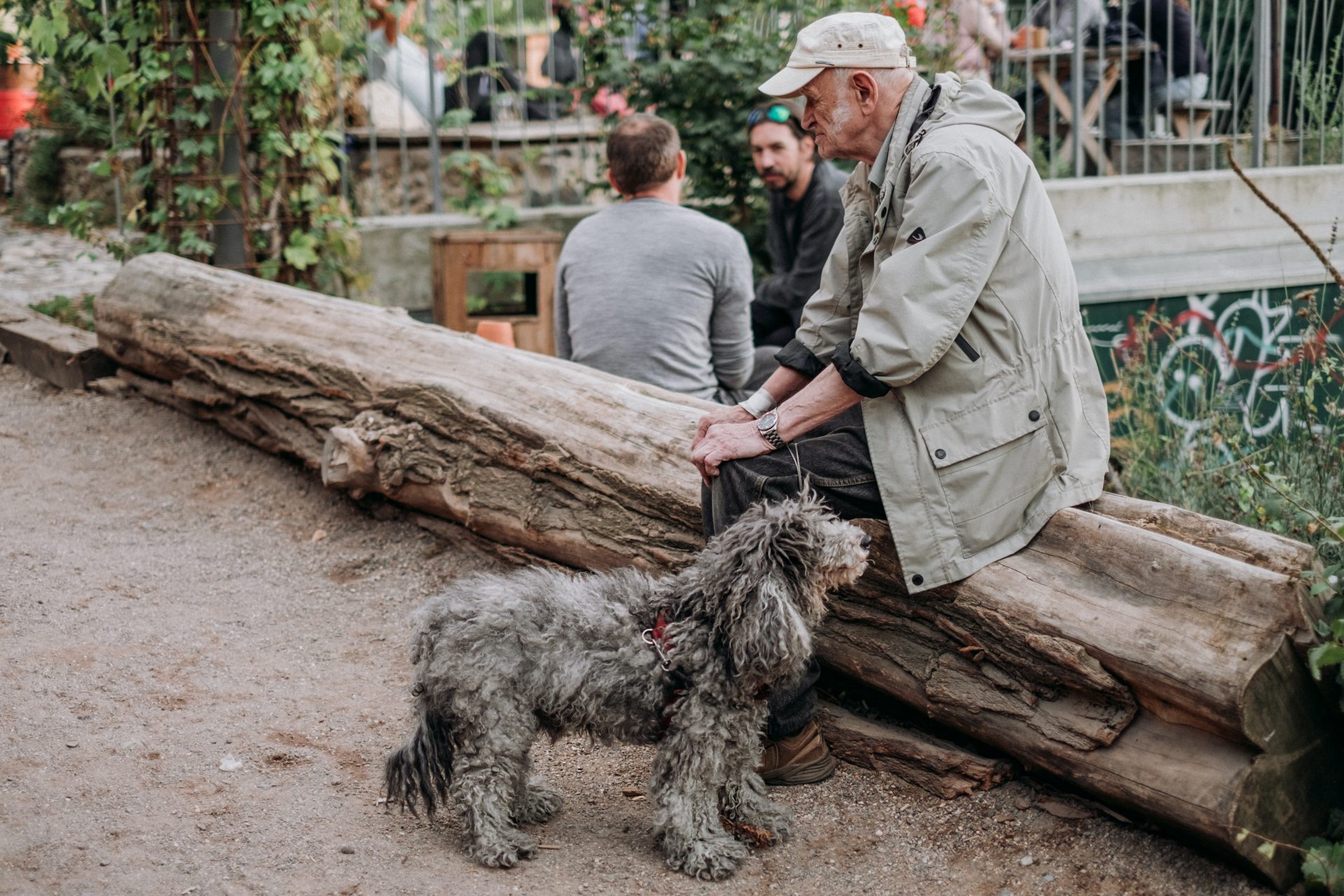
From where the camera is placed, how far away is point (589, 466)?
14.9 feet

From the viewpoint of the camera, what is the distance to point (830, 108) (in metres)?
3.56

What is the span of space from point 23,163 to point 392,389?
9583mm

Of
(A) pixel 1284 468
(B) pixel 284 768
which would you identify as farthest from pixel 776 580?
(A) pixel 1284 468

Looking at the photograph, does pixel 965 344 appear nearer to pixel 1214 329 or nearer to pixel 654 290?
pixel 654 290

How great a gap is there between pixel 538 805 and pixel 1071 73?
7.21 m

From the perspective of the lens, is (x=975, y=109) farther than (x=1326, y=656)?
Yes

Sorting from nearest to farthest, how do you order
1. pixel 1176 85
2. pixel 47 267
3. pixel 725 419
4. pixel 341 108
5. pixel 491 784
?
pixel 491 784 < pixel 725 419 < pixel 341 108 < pixel 1176 85 < pixel 47 267

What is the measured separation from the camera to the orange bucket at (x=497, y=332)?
6.92 metres

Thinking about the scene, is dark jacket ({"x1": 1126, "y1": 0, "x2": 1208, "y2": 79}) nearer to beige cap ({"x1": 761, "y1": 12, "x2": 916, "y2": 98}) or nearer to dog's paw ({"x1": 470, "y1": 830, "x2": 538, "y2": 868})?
beige cap ({"x1": 761, "y1": 12, "x2": 916, "y2": 98})

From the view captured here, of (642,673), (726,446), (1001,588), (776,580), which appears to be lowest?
(642,673)

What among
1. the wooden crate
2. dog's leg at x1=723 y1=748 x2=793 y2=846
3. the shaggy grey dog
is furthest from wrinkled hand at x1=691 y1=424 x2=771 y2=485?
the wooden crate

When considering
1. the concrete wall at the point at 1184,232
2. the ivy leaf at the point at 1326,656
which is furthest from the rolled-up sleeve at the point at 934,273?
the concrete wall at the point at 1184,232

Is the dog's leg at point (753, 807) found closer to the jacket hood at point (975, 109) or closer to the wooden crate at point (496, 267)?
the jacket hood at point (975, 109)

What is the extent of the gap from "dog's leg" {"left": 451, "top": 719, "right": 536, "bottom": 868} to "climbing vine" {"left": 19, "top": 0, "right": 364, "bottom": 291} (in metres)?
5.22
